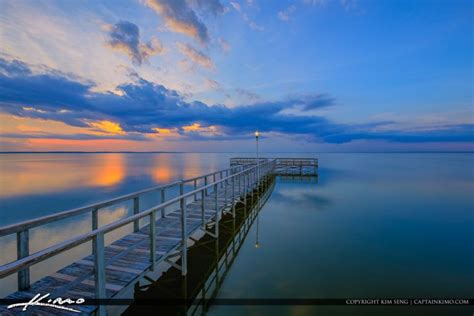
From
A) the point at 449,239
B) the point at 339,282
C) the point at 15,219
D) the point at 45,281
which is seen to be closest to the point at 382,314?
the point at 339,282

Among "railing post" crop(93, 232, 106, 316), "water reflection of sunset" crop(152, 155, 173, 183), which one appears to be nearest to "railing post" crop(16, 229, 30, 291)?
"railing post" crop(93, 232, 106, 316)

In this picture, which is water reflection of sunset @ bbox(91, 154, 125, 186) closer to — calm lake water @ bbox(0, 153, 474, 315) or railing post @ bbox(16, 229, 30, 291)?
calm lake water @ bbox(0, 153, 474, 315)

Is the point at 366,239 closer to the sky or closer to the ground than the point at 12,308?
closer to the ground

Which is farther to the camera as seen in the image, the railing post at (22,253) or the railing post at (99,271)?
the railing post at (22,253)

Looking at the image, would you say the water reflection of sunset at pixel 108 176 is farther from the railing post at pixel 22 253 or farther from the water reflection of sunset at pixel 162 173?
the railing post at pixel 22 253

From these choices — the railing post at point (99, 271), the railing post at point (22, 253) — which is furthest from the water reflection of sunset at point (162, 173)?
the railing post at point (99, 271)

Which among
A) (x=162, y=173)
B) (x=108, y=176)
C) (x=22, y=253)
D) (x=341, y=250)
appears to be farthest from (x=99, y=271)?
(x=162, y=173)

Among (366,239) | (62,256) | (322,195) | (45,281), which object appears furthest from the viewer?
(322,195)

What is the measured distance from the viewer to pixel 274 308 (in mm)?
4539

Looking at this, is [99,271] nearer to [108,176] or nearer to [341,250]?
[341,250]

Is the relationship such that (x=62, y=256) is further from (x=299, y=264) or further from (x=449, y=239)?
(x=449, y=239)

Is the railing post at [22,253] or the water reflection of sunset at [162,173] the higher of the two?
the railing post at [22,253]

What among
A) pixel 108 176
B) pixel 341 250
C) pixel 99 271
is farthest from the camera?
pixel 108 176

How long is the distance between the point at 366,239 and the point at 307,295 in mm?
4697
